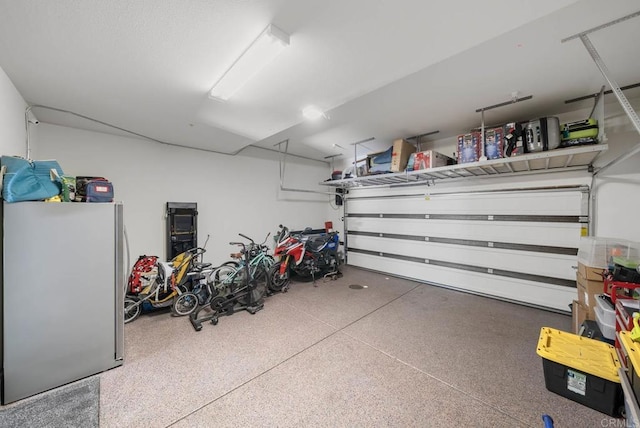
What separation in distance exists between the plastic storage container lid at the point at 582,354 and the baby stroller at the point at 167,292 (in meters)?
3.85

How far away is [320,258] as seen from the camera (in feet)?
Answer: 16.1

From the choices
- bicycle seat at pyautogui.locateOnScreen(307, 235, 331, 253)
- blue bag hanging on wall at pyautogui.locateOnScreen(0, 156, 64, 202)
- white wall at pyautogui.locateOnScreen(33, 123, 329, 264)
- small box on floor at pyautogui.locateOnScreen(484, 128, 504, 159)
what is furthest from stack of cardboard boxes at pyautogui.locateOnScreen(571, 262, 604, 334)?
blue bag hanging on wall at pyautogui.locateOnScreen(0, 156, 64, 202)

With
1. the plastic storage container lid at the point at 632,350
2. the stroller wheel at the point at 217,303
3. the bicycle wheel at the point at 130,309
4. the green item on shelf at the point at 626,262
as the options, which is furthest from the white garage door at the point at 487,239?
the bicycle wheel at the point at 130,309

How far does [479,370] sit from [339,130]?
3.48m

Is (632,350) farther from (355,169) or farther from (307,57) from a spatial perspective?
(355,169)

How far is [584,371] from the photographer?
5.17 ft

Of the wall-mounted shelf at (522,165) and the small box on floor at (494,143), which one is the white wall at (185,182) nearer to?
the wall-mounted shelf at (522,165)

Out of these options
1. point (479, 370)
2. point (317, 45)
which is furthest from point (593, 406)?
point (317, 45)

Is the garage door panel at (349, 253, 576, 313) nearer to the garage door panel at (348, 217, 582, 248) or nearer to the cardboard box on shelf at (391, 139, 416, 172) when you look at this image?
the garage door panel at (348, 217, 582, 248)

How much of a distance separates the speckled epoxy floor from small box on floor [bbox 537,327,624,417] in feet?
0.25

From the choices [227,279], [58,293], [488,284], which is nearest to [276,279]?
[227,279]

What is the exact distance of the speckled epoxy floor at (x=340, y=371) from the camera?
5.12ft

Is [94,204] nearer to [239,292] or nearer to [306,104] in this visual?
[239,292]

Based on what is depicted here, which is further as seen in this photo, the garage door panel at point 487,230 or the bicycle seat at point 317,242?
the bicycle seat at point 317,242
